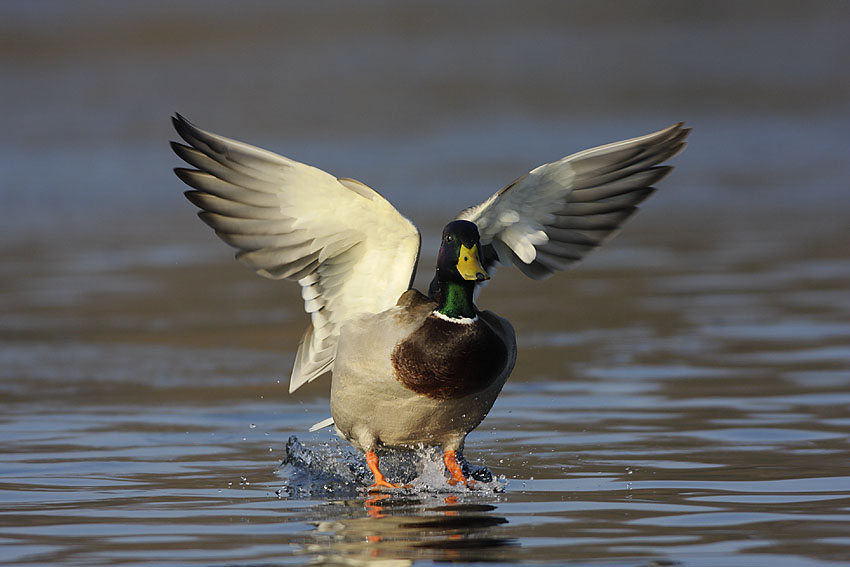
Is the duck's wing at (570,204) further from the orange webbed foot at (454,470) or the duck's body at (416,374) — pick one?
the orange webbed foot at (454,470)

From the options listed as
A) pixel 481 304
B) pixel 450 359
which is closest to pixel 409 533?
pixel 450 359

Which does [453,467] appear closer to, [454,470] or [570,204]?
[454,470]

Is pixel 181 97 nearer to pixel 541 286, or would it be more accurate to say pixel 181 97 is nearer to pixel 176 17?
pixel 176 17

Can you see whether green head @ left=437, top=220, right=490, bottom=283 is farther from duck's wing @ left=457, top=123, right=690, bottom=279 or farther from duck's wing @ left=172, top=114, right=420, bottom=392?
duck's wing @ left=457, top=123, right=690, bottom=279

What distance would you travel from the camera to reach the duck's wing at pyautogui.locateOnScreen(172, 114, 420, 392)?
7.12 m

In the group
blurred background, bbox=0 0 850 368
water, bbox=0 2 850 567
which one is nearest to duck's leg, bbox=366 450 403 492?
water, bbox=0 2 850 567

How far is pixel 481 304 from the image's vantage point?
12406 mm

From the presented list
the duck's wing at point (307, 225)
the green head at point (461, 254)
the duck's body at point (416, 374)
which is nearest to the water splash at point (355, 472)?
the duck's body at point (416, 374)

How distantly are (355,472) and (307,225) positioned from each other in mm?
1287

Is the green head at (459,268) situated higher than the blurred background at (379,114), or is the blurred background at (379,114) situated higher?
the blurred background at (379,114)

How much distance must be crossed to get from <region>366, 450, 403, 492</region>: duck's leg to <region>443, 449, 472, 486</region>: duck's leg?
0.26m

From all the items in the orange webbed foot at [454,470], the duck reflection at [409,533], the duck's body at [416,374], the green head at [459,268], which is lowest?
the duck reflection at [409,533]

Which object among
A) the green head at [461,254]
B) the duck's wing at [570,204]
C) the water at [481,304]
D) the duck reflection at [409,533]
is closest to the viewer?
the duck reflection at [409,533]

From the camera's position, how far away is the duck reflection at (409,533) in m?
5.55
